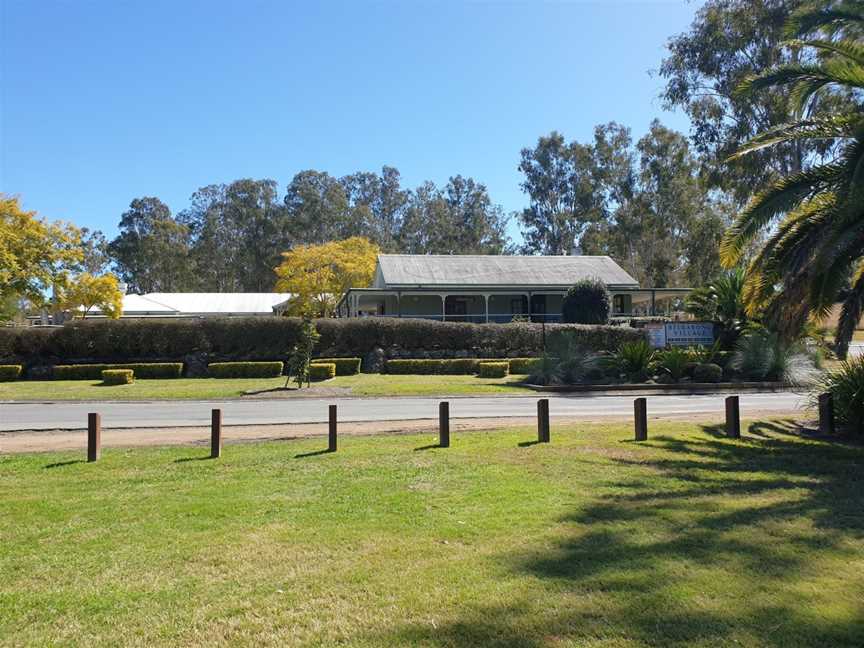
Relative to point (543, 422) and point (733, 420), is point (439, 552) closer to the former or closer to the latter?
point (543, 422)

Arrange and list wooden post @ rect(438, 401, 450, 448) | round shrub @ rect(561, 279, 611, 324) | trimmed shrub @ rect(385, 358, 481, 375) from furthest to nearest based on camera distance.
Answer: round shrub @ rect(561, 279, 611, 324) < trimmed shrub @ rect(385, 358, 481, 375) < wooden post @ rect(438, 401, 450, 448)

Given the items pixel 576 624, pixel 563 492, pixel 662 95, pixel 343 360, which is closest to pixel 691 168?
pixel 662 95

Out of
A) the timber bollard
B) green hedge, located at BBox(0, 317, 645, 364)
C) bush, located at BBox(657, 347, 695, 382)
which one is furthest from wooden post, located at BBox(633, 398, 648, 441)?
green hedge, located at BBox(0, 317, 645, 364)

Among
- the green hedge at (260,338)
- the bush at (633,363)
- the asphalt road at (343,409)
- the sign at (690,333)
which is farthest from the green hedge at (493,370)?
the sign at (690,333)

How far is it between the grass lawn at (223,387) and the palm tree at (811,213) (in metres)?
10.2

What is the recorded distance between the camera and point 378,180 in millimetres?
83500

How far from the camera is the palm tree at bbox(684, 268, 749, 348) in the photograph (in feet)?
88.8

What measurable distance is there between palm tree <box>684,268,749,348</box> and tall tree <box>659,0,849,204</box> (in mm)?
9357

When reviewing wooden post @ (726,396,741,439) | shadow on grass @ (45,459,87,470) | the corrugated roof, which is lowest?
shadow on grass @ (45,459,87,470)

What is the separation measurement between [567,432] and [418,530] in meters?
5.96

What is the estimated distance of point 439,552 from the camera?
507 cm

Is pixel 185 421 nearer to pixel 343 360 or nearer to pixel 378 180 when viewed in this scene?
pixel 343 360

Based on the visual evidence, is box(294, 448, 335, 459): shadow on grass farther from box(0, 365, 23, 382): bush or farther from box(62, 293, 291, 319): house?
box(62, 293, 291, 319): house

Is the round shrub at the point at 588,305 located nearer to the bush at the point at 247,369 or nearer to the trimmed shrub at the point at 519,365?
the trimmed shrub at the point at 519,365
